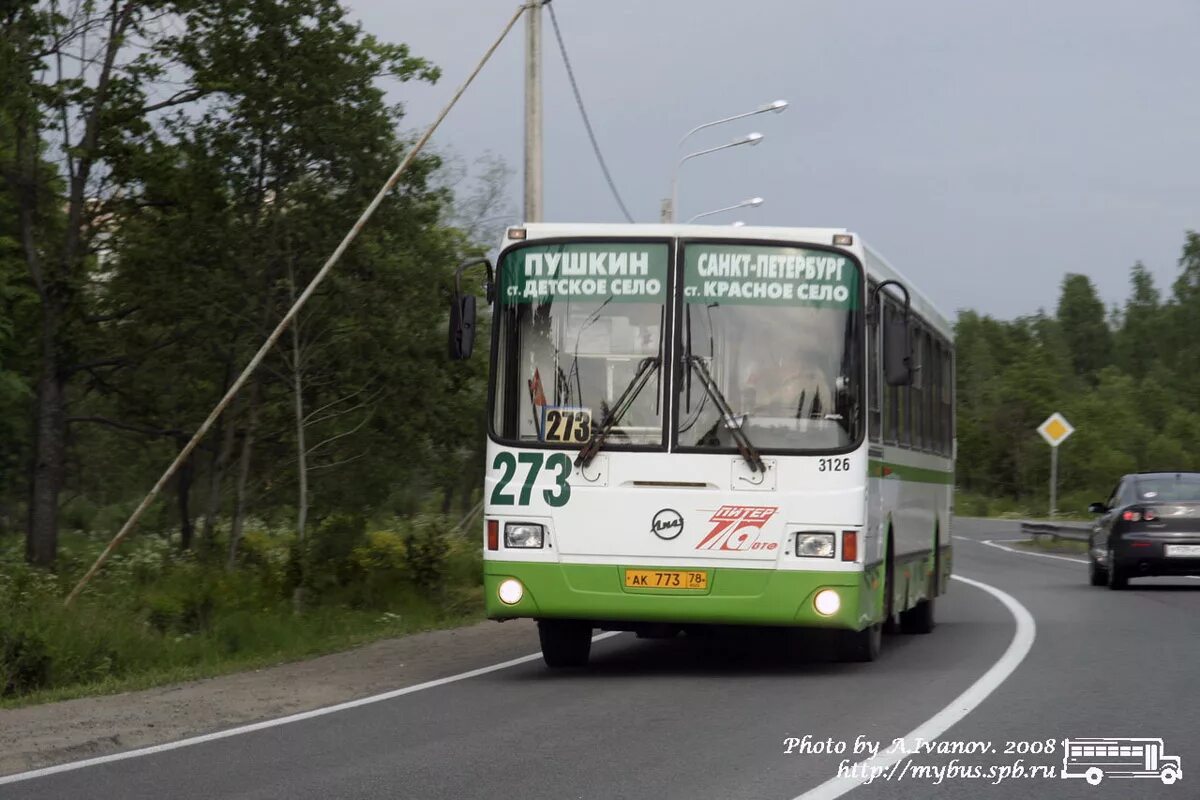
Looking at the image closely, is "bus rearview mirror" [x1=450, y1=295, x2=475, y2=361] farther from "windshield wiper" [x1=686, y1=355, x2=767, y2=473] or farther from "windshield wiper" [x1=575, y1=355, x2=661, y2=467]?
"windshield wiper" [x1=686, y1=355, x2=767, y2=473]

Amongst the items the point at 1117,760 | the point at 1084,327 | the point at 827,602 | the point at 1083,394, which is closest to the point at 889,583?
the point at 827,602

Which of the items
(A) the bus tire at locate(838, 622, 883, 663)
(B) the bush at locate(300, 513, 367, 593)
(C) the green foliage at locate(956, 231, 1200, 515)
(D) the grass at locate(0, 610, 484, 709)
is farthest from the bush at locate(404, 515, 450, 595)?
(C) the green foliage at locate(956, 231, 1200, 515)

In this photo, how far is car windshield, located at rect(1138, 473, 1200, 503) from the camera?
2430 cm

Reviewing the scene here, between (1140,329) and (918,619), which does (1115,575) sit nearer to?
(918,619)

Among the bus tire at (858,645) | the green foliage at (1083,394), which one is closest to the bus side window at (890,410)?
the bus tire at (858,645)

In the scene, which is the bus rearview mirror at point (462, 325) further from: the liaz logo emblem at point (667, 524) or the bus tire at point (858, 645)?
the bus tire at point (858, 645)

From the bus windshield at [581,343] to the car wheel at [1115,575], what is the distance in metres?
13.3

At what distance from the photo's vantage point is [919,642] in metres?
16.7

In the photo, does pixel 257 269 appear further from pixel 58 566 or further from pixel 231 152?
pixel 58 566

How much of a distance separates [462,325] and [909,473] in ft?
16.0

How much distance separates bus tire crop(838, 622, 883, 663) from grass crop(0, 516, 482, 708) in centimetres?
449

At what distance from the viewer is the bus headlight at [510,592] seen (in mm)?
12922

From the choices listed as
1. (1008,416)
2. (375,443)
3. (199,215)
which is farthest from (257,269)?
(1008,416)

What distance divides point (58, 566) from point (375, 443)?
5.43 metres
